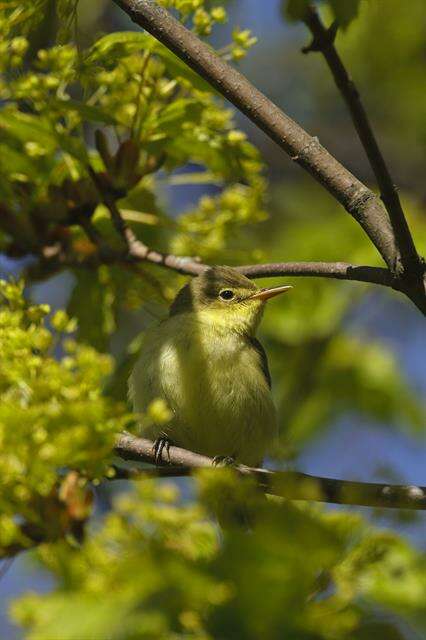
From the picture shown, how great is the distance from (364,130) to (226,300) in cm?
287

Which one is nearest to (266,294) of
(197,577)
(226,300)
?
(226,300)

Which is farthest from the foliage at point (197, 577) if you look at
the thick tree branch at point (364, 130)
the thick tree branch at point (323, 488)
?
the thick tree branch at point (364, 130)

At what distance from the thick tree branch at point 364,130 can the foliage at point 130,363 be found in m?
0.31

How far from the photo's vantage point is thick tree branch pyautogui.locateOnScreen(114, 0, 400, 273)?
3035 mm

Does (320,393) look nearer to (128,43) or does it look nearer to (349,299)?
(349,299)

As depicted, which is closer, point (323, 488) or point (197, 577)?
point (197, 577)

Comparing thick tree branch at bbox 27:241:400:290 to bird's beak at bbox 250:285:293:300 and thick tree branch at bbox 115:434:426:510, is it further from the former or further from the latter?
bird's beak at bbox 250:285:293:300

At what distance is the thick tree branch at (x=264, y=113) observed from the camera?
119 inches

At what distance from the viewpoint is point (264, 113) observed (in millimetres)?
3049

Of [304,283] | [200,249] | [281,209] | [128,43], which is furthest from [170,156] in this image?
[281,209]

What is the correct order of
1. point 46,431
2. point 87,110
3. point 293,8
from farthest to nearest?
1. point 87,110
2. point 46,431
3. point 293,8

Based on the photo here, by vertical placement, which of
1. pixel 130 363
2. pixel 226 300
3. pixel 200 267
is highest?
pixel 200 267

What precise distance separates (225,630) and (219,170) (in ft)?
9.27

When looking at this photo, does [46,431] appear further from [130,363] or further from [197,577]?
[130,363]
